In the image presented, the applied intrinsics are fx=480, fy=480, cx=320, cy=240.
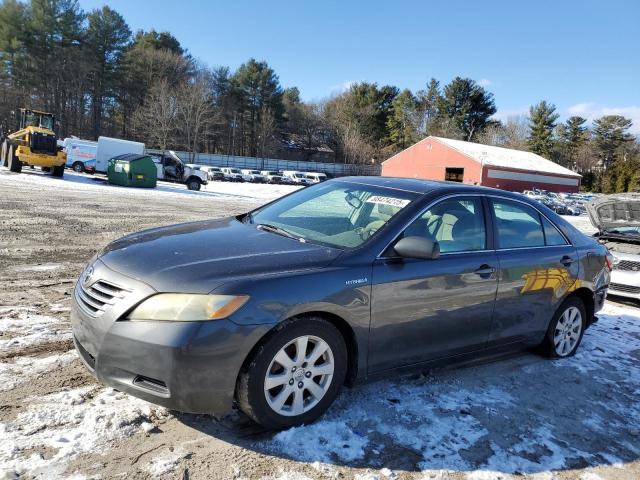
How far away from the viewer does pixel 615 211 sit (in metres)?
7.87

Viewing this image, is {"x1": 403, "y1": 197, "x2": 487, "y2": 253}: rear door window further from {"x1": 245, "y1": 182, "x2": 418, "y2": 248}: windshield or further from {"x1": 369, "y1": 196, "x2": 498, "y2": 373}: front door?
{"x1": 245, "y1": 182, "x2": 418, "y2": 248}: windshield

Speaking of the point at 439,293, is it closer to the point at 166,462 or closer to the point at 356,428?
the point at 356,428

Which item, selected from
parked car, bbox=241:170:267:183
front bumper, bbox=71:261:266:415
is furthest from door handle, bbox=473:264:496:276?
parked car, bbox=241:170:267:183

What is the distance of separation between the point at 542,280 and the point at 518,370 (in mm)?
882

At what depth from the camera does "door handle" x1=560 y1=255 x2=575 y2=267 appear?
15.4ft

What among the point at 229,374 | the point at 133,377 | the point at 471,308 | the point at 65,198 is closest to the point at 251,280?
the point at 229,374

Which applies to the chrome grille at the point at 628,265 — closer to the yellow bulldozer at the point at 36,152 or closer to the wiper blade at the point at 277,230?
the wiper blade at the point at 277,230

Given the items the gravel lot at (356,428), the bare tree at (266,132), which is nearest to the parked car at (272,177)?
the bare tree at (266,132)

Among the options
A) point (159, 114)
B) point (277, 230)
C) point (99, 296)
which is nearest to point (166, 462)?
point (99, 296)

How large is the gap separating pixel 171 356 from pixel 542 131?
88441 millimetres

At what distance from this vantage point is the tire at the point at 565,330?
15.6 feet

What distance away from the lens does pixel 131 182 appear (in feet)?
86.0

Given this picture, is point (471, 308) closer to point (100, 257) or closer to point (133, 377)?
point (133, 377)

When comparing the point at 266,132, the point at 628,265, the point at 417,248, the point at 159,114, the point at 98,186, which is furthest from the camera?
the point at 266,132
